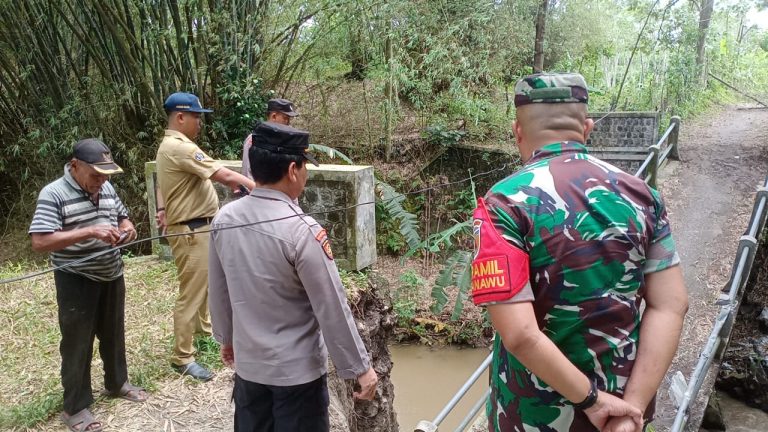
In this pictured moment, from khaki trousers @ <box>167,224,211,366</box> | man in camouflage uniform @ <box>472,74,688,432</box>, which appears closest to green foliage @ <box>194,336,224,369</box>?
khaki trousers @ <box>167,224,211,366</box>

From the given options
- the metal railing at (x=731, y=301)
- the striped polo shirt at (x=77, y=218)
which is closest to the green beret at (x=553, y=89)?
the metal railing at (x=731, y=301)

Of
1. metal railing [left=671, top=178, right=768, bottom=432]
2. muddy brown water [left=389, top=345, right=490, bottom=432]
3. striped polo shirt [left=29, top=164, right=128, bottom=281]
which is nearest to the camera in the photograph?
striped polo shirt [left=29, top=164, right=128, bottom=281]

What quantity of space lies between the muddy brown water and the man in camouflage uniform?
20.0 feet

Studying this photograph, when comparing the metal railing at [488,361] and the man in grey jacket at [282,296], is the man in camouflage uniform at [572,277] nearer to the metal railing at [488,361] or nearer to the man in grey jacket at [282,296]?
the metal railing at [488,361]

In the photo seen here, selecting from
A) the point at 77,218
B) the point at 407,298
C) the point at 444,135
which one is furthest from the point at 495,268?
the point at 444,135

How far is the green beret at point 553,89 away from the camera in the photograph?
1.54 meters

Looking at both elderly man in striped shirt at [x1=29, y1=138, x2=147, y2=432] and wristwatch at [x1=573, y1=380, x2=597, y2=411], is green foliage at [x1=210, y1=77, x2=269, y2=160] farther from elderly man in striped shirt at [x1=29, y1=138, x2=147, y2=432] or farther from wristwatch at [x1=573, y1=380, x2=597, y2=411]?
wristwatch at [x1=573, y1=380, x2=597, y2=411]

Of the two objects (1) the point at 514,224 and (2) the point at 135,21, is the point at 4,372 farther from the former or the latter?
(2) the point at 135,21

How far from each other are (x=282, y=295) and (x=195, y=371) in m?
2.06

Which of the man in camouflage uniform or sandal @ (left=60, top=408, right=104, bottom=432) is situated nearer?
the man in camouflage uniform

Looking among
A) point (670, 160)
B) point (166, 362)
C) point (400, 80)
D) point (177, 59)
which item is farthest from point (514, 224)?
point (400, 80)

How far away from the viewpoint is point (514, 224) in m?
1.46

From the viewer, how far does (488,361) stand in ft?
9.29

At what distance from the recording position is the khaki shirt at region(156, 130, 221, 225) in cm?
369
